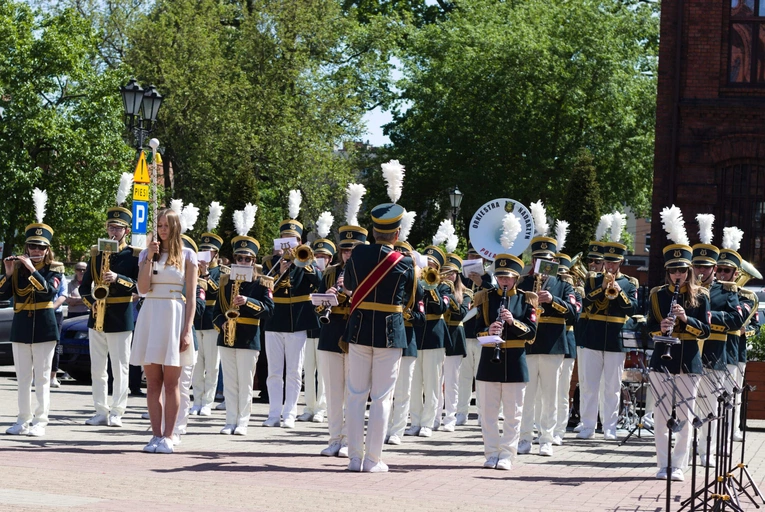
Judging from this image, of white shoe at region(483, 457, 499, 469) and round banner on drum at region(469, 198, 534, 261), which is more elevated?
round banner on drum at region(469, 198, 534, 261)

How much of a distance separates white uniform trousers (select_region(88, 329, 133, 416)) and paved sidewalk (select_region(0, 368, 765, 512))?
378 mm

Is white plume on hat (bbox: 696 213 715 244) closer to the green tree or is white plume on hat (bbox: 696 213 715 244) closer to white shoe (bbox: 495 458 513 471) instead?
white shoe (bbox: 495 458 513 471)

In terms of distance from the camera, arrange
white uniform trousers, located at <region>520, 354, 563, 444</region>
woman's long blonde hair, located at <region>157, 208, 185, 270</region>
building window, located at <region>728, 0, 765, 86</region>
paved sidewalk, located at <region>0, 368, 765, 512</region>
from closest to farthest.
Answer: paved sidewalk, located at <region>0, 368, 765, 512</region> → woman's long blonde hair, located at <region>157, 208, 185, 270</region> → white uniform trousers, located at <region>520, 354, 563, 444</region> → building window, located at <region>728, 0, 765, 86</region>

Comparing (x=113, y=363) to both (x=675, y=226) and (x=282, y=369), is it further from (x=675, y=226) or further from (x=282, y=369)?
(x=675, y=226)

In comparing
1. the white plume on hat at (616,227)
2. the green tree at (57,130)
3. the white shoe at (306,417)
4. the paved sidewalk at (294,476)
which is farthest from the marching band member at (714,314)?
the green tree at (57,130)

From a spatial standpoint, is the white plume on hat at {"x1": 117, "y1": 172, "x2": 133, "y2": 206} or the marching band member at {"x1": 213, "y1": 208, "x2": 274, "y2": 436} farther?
the white plume on hat at {"x1": 117, "y1": 172, "x2": 133, "y2": 206}

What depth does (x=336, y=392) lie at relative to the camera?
12367 mm

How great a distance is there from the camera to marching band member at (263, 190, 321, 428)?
15.0m

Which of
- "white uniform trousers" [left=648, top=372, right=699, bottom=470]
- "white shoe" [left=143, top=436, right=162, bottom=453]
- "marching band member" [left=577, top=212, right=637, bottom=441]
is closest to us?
"white uniform trousers" [left=648, top=372, right=699, bottom=470]

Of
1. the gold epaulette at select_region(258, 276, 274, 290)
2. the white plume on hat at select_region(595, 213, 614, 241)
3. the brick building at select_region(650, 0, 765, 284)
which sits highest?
the brick building at select_region(650, 0, 765, 284)

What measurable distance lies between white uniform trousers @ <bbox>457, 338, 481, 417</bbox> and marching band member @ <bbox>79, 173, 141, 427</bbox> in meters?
4.53

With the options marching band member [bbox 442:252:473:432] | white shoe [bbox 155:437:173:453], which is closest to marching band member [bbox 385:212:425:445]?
marching band member [bbox 442:252:473:432]

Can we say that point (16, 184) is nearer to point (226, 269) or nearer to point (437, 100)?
point (437, 100)

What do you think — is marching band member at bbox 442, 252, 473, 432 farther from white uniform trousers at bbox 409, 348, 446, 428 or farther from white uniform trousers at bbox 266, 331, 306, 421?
white uniform trousers at bbox 266, 331, 306, 421
